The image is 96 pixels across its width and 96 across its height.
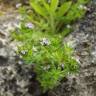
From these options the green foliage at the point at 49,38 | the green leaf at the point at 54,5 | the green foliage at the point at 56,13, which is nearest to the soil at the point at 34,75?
the green foliage at the point at 49,38

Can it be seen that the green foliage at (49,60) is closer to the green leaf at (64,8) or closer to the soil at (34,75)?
the soil at (34,75)

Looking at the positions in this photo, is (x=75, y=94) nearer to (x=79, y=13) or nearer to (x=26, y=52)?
(x=26, y=52)

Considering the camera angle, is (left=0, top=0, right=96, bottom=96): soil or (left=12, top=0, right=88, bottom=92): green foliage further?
(left=0, top=0, right=96, bottom=96): soil

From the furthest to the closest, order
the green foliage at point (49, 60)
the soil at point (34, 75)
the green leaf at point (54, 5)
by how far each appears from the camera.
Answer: the green leaf at point (54, 5), the soil at point (34, 75), the green foliage at point (49, 60)

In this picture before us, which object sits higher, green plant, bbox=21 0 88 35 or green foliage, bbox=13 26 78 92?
green plant, bbox=21 0 88 35

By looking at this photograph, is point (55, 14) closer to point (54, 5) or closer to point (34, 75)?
point (54, 5)

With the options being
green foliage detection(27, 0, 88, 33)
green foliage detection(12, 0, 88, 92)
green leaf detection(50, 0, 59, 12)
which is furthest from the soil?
green leaf detection(50, 0, 59, 12)

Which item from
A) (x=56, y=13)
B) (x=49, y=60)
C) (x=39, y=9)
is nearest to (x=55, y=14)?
(x=56, y=13)

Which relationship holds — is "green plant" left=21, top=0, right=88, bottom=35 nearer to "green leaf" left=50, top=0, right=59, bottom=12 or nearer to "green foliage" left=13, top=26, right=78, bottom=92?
"green leaf" left=50, top=0, right=59, bottom=12

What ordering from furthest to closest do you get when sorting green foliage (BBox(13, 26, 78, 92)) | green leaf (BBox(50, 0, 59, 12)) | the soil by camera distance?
green leaf (BBox(50, 0, 59, 12)) < the soil < green foliage (BBox(13, 26, 78, 92))
